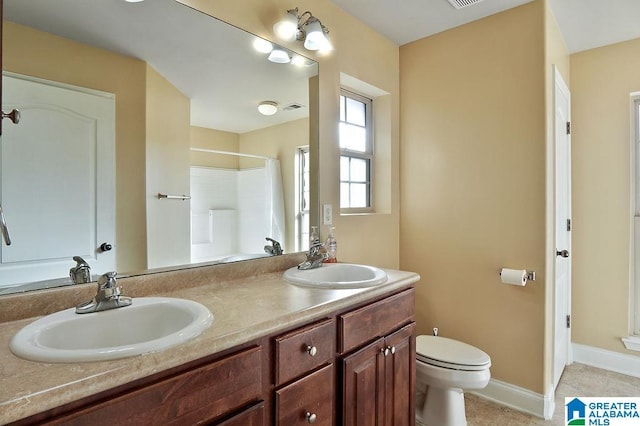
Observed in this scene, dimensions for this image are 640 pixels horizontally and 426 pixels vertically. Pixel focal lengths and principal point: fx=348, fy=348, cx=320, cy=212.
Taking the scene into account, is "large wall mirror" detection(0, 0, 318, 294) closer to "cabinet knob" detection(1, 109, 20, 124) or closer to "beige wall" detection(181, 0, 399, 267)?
"cabinet knob" detection(1, 109, 20, 124)

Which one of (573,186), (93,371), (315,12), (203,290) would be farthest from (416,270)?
(93,371)

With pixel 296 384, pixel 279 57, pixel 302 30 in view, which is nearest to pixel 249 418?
pixel 296 384

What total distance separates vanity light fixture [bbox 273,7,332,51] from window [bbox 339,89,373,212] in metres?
0.54

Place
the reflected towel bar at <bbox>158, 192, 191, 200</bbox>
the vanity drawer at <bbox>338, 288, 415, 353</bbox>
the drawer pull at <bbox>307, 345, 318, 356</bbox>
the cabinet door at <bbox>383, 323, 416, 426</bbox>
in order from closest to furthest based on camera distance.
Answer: the drawer pull at <bbox>307, 345, 318, 356</bbox> → the vanity drawer at <bbox>338, 288, 415, 353</bbox> → the reflected towel bar at <bbox>158, 192, 191, 200</bbox> → the cabinet door at <bbox>383, 323, 416, 426</bbox>

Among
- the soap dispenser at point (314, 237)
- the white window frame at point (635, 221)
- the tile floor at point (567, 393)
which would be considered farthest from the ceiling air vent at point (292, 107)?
the white window frame at point (635, 221)

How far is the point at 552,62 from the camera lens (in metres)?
2.07

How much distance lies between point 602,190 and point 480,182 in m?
1.13

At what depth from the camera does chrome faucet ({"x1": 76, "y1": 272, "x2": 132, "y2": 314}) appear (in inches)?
40.3

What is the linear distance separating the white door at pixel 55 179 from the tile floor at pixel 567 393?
209 centimetres

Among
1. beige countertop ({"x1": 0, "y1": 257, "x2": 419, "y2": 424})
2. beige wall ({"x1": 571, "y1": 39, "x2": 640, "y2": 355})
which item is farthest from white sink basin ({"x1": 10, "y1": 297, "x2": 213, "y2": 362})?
beige wall ({"x1": 571, "y1": 39, "x2": 640, "y2": 355})

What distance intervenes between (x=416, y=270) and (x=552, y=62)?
1549 mm

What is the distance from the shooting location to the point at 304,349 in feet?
3.62

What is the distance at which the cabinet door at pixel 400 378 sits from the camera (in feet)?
4.86

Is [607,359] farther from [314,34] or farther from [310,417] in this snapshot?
[314,34]
